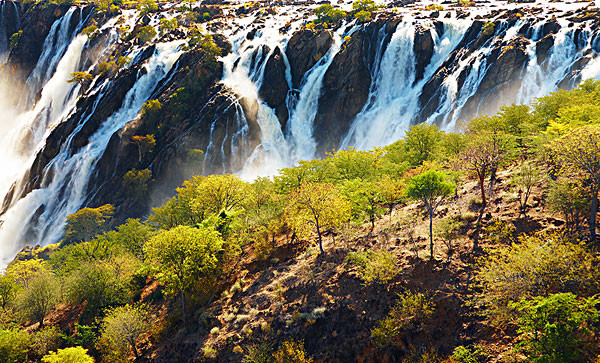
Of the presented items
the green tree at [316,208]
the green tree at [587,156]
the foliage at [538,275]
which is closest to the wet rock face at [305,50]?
the green tree at [316,208]

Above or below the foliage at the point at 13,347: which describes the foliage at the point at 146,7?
above

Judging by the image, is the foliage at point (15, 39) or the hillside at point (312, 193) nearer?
the hillside at point (312, 193)

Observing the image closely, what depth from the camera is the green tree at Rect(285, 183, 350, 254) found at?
22.2 m

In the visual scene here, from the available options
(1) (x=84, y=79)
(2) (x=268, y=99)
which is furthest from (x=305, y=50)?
(1) (x=84, y=79)

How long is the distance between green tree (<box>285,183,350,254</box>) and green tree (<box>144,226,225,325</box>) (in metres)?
6.42

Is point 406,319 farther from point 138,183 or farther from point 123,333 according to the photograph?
point 138,183

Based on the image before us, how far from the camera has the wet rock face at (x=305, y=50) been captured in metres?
68.8

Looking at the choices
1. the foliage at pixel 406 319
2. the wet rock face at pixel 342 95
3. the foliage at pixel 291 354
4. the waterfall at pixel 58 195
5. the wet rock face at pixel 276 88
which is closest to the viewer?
the foliage at pixel 406 319

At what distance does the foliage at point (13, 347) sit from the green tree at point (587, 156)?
3777 cm

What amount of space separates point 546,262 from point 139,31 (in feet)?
340

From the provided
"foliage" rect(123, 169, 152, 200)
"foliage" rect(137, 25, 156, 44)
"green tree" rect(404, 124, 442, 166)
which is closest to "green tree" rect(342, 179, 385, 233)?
"green tree" rect(404, 124, 442, 166)

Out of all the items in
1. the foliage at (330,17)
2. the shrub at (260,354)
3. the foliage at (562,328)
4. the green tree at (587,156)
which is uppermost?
the foliage at (330,17)

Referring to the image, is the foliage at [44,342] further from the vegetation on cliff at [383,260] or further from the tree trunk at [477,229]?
the tree trunk at [477,229]

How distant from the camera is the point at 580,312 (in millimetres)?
10812
